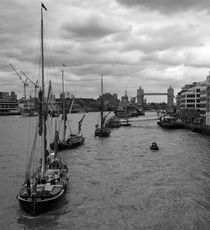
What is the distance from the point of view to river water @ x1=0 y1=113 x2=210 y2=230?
30375 mm

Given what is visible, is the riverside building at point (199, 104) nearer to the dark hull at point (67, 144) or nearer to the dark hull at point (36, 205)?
the dark hull at point (67, 144)

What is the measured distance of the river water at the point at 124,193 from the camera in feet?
99.7

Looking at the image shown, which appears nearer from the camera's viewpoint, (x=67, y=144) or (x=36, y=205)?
(x=36, y=205)

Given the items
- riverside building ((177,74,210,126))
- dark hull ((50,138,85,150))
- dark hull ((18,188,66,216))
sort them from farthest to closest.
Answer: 1. riverside building ((177,74,210,126))
2. dark hull ((50,138,85,150))
3. dark hull ((18,188,66,216))

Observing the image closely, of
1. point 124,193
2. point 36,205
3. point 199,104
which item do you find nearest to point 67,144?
point 124,193

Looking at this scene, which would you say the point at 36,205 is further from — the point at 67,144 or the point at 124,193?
the point at 67,144

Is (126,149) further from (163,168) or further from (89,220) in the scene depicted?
(89,220)

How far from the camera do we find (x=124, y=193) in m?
38.6

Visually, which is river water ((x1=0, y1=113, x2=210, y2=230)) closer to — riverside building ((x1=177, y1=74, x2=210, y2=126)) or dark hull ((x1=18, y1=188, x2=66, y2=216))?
dark hull ((x1=18, y1=188, x2=66, y2=216))

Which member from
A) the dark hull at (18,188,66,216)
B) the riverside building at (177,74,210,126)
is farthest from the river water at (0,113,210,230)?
the riverside building at (177,74,210,126)

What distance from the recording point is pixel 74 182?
142 feet

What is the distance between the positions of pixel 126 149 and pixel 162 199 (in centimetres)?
3802

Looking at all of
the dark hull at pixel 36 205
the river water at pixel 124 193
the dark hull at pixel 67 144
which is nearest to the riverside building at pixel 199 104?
the dark hull at pixel 67 144

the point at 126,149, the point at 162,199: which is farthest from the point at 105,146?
the point at 162,199
